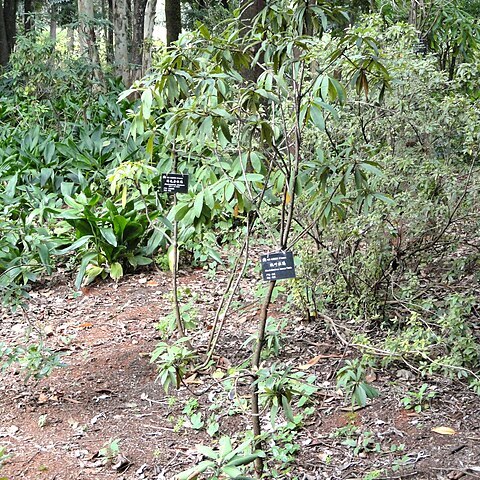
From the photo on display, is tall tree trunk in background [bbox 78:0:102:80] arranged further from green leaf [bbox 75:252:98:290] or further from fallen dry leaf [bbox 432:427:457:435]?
fallen dry leaf [bbox 432:427:457:435]

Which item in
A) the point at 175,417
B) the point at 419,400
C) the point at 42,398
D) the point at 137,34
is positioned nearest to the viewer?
the point at 419,400

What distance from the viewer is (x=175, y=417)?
12.0 ft

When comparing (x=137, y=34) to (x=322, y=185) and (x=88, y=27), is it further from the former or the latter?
(x=322, y=185)

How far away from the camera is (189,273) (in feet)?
19.4

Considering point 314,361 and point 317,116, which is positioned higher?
point 317,116

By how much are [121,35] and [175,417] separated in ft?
27.1

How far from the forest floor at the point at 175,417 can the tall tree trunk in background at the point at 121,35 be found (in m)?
6.81

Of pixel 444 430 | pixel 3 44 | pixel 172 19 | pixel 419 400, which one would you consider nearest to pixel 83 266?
pixel 419 400

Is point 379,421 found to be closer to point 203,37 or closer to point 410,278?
point 410,278

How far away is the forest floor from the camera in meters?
3.15

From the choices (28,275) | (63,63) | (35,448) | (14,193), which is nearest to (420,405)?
(35,448)

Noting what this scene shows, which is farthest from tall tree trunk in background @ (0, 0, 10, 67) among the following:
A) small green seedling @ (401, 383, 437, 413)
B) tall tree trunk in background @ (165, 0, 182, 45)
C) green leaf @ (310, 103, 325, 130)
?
green leaf @ (310, 103, 325, 130)

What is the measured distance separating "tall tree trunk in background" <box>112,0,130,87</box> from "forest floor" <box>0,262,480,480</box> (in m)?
6.81

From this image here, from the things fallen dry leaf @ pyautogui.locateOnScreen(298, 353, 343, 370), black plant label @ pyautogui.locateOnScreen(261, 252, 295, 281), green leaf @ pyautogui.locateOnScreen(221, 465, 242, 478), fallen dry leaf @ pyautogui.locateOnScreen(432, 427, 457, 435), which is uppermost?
black plant label @ pyautogui.locateOnScreen(261, 252, 295, 281)
